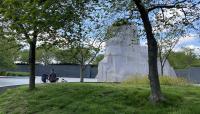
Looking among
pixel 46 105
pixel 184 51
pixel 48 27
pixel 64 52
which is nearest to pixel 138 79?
pixel 64 52

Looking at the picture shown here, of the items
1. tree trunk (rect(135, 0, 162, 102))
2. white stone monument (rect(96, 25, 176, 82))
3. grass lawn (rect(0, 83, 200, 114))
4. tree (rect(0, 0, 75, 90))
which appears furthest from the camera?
white stone monument (rect(96, 25, 176, 82))

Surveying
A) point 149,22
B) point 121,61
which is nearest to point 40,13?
point 149,22

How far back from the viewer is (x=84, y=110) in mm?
12898

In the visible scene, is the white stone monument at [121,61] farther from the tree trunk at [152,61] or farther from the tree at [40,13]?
the tree at [40,13]

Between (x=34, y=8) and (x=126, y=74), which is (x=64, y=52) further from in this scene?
(x=126, y=74)

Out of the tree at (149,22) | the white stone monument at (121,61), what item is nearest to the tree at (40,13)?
the tree at (149,22)

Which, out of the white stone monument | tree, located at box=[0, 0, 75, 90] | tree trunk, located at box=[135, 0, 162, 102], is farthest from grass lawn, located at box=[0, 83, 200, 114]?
the white stone monument

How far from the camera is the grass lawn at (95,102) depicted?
12406mm

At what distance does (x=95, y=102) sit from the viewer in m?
13.7

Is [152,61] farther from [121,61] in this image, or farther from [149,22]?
[121,61]

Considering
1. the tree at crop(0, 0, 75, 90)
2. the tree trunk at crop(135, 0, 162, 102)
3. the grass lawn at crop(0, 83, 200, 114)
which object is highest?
the tree at crop(0, 0, 75, 90)

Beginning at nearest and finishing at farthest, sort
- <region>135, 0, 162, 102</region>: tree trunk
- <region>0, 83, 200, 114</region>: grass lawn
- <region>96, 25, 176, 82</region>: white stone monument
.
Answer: <region>0, 83, 200, 114</region>: grass lawn
<region>135, 0, 162, 102</region>: tree trunk
<region>96, 25, 176, 82</region>: white stone monument

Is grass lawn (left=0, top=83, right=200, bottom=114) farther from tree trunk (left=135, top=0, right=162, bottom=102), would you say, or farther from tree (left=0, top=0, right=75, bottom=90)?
tree (left=0, top=0, right=75, bottom=90)

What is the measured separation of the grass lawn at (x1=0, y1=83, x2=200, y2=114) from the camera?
1241 centimetres
